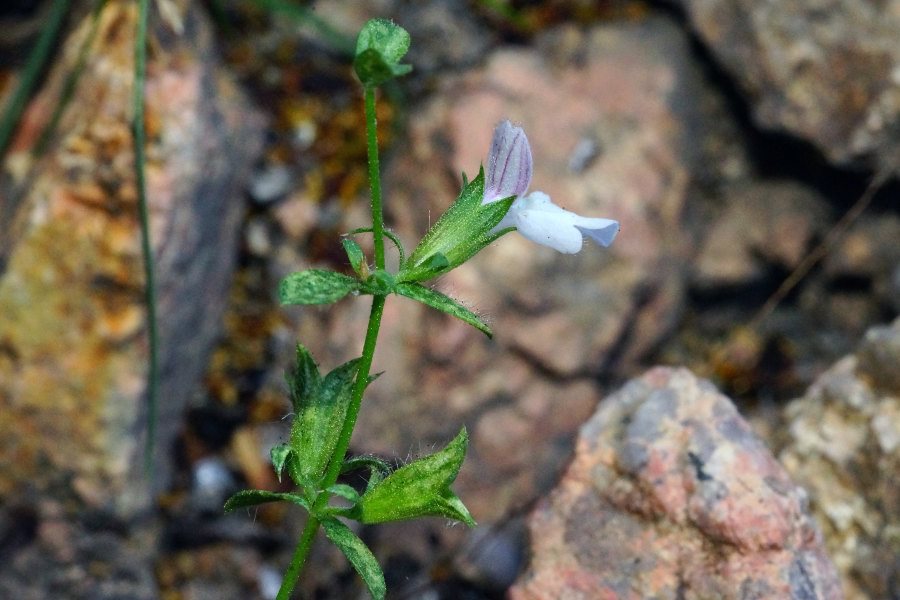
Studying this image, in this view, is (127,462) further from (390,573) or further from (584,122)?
(584,122)

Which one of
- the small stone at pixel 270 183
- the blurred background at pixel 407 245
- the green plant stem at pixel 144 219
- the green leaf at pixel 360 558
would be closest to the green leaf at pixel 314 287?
the green leaf at pixel 360 558

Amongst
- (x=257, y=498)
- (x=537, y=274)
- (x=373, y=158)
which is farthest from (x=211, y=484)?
(x=373, y=158)

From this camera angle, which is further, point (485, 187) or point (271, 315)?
point (271, 315)

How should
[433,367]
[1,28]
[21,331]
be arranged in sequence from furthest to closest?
1. [1,28]
2. [433,367]
3. [21,331]

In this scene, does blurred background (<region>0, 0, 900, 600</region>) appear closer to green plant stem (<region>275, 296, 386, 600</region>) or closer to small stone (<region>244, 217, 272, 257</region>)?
small stone (<region>244, 217, 272, 257</region>)

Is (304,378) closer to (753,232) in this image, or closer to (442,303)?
(442,303)

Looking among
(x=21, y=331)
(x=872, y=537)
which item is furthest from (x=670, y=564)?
(x=21, y=331)

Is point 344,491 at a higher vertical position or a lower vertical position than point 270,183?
lower
